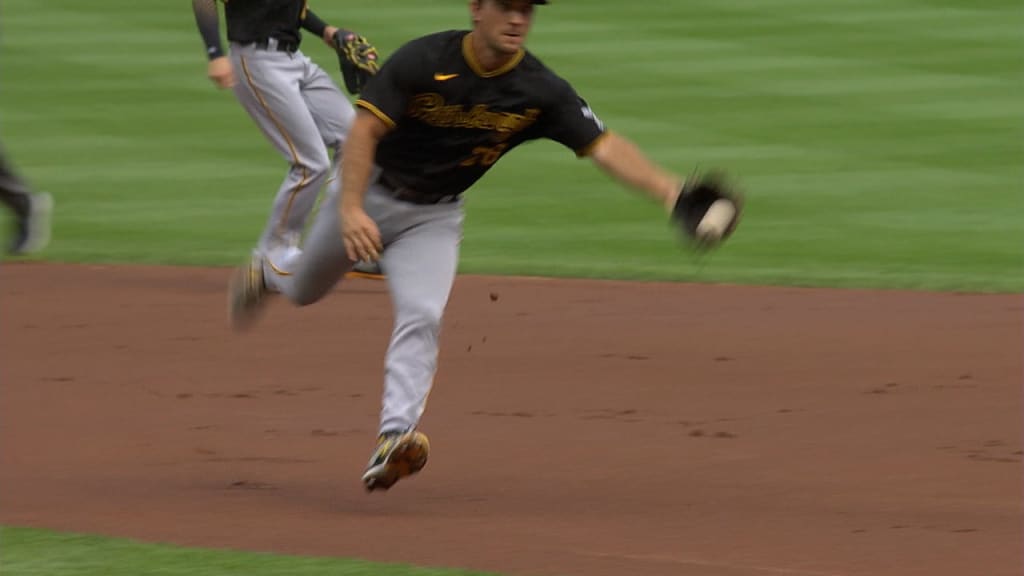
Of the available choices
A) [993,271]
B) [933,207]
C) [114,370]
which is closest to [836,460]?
[114,370]

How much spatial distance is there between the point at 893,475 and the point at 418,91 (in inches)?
77.4

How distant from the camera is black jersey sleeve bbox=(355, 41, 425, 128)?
6238 mm

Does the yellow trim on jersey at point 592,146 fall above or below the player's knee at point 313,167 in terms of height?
above

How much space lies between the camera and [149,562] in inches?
216

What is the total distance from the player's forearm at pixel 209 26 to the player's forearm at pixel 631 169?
11.6ft

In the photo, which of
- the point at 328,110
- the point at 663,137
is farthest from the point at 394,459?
the point at 663,137

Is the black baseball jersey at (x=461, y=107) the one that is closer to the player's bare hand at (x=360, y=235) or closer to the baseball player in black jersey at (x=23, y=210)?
the player's bare hand at (x=360, y=235)

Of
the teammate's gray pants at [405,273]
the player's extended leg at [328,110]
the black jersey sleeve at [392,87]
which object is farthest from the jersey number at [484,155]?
the player's extended leg at [328,110]

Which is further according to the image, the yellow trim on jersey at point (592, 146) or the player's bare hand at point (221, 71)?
the player's bare hand at point (221, 71)

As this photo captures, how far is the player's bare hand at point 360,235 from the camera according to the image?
6164mm

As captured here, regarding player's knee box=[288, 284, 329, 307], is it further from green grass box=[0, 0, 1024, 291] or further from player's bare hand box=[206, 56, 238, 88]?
green grass box=[0, 0, 1024, 291]

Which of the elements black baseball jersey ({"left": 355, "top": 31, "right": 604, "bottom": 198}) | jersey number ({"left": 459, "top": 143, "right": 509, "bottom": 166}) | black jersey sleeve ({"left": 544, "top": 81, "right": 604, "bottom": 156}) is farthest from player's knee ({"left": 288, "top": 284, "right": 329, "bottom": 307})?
black jersey sleeve ({"left": 544, "top": 81, "right": 604, "bottom": 156})

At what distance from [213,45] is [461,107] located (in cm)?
354

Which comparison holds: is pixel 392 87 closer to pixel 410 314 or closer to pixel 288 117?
pixel 410 314
